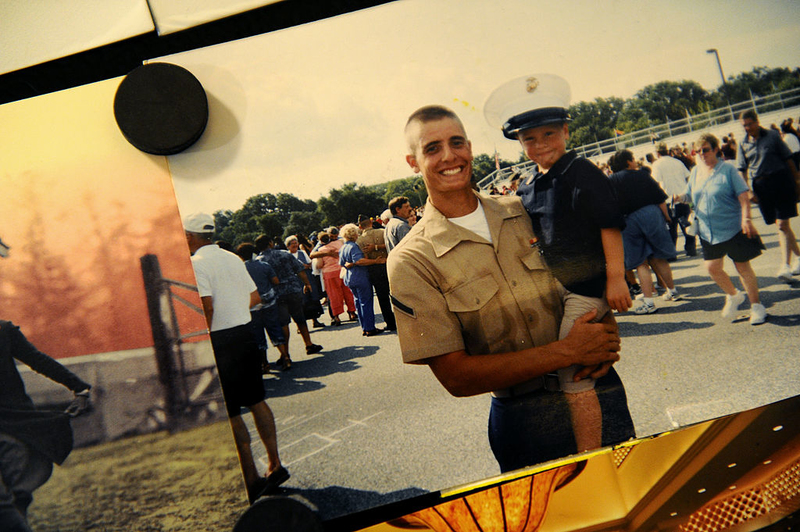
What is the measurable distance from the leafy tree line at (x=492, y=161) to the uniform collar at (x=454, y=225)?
72mm

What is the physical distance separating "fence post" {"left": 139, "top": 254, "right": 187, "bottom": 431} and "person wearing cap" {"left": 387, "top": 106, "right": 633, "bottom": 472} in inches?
29.6

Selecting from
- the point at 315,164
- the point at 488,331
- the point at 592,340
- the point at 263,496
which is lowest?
the point at 263,496

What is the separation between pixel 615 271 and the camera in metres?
1.59

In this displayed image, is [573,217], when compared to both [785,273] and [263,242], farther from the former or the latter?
[263,242]

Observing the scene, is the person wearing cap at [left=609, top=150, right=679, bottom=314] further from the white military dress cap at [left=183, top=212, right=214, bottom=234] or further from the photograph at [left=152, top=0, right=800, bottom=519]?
the white military dress cap at [left=183, top=212, right=214, bottom=234]

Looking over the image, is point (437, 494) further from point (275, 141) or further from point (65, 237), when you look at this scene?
point (65, 237)

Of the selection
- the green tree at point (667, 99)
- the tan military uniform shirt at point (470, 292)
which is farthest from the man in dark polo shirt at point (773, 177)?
the tan military uniform shirt at point (470, 292)

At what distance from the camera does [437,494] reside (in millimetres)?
1614

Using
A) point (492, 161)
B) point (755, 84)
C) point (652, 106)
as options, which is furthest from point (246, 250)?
point (755, 84)

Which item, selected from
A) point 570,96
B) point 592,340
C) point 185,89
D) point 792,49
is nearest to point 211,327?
point 185,89

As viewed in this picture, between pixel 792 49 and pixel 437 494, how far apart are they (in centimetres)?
216

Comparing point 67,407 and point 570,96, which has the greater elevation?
point 570,96

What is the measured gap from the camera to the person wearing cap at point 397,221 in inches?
60.9

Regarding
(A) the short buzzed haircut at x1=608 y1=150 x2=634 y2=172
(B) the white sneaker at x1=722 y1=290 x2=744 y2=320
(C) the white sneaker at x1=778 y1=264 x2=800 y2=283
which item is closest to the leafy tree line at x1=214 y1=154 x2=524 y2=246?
(A) the short buzzed haircut at x1=608 y1=150 x2=634 y2=172
